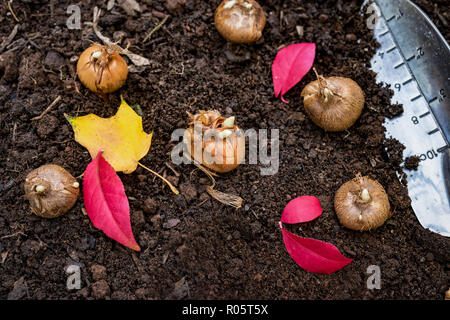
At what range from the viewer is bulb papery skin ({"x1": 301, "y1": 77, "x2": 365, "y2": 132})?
183cm

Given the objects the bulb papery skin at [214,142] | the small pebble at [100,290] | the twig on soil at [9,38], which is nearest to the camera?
the small pebble at [100,290]

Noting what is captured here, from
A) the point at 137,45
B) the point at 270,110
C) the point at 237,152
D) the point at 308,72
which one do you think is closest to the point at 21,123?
the point at 137,45

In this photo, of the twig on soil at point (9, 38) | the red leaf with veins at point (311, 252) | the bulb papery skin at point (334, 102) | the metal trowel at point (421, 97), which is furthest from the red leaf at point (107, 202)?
the metal trowel at point (421, 97)

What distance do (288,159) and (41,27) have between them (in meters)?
1.22

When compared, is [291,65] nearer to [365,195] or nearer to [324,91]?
[324,91]

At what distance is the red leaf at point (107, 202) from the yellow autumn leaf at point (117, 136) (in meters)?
A: 0.07

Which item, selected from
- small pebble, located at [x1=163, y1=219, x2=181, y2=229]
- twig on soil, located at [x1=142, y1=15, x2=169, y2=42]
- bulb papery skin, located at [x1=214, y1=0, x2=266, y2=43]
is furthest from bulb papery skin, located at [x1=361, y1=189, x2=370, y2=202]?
twig on soil, located at [x1=142, y1=15, x2=169, y2=42]

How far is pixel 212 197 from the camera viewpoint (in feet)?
5.78

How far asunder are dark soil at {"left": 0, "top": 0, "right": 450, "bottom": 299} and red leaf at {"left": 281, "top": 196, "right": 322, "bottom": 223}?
36mm

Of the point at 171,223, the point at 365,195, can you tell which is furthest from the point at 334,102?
the point at 171,223

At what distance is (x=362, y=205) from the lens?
170 cm

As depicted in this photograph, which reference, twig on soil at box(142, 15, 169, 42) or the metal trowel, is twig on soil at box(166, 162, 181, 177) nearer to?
twig on soil at box(142, 15, 169, 42)

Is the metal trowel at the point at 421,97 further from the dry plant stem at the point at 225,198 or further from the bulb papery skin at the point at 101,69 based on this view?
the bulb papery skin at the point at 101,69

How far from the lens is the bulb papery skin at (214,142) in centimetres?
172
